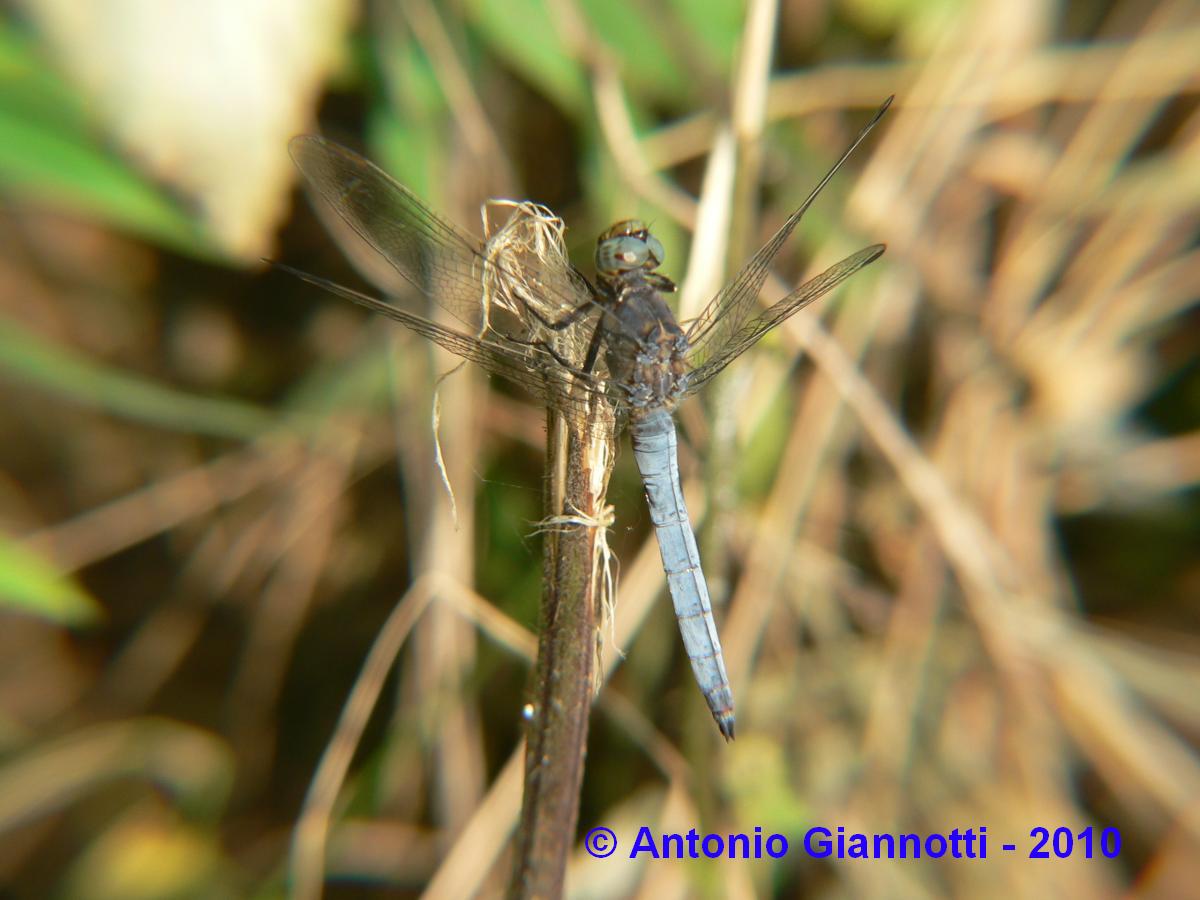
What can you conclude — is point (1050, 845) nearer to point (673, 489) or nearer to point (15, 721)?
point (673, 489)

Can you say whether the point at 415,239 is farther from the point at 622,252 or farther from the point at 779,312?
the point at 779,312

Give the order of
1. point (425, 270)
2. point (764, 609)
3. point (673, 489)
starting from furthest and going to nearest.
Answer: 1. point (764, 609)
2. point (673, 489)
3. point (425, 270)

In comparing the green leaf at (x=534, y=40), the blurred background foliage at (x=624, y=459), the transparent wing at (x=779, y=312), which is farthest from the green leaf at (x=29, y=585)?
the green leaf at (x=534, y=40)

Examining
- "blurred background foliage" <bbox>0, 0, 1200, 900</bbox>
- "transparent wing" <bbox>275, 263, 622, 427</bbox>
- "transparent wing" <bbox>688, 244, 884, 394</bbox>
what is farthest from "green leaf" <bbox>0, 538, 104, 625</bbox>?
"transparent wing" <bbox>688, 244, 884, 394</bbox>

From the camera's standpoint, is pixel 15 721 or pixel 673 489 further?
Result: pixel 15 721

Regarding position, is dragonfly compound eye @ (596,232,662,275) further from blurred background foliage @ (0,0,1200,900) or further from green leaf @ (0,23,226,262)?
green leaf @ (0,23,226,262)

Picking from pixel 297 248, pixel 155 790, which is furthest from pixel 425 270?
pixel 155 790

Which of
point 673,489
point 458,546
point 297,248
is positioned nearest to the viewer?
point 673,489
